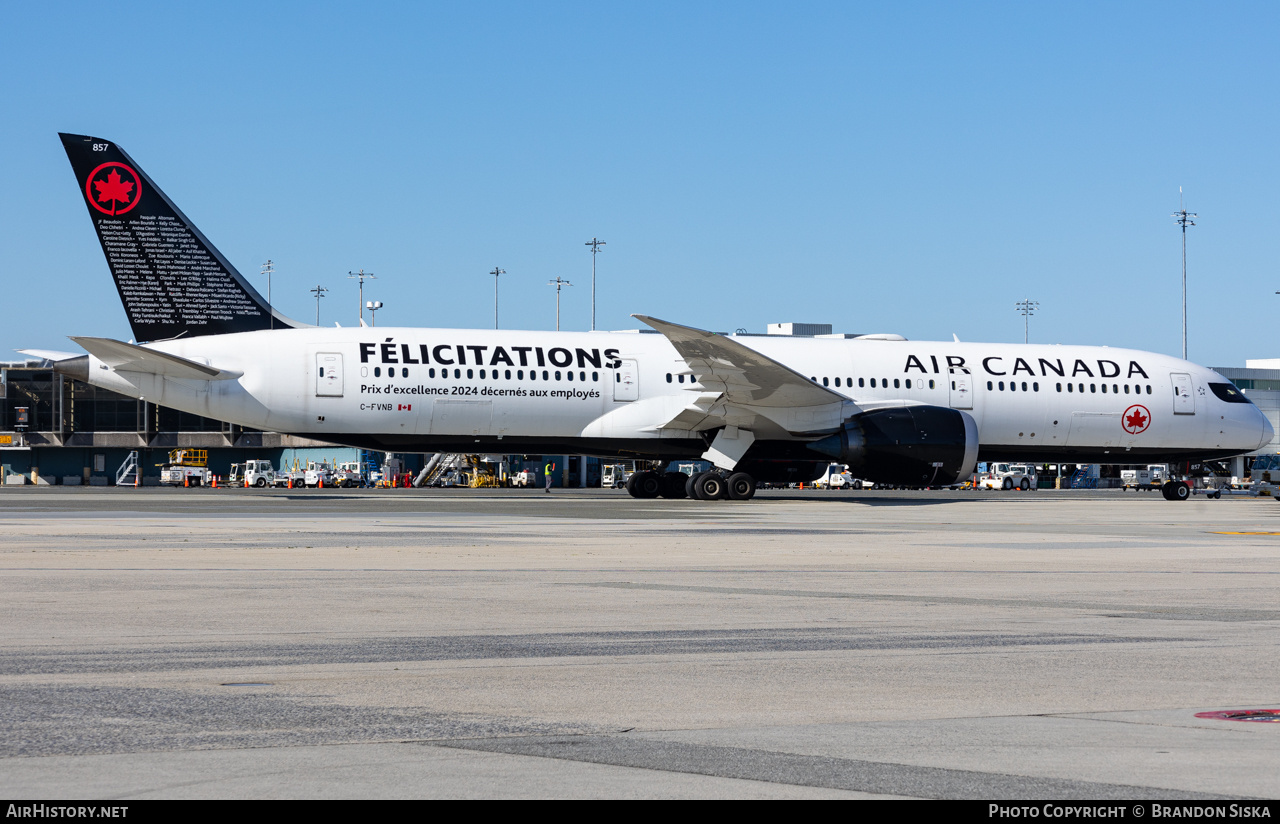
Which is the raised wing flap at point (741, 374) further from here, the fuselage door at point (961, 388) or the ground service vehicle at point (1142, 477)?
the ground service vehicle at point (1142, 477)

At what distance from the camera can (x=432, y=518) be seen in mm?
26484

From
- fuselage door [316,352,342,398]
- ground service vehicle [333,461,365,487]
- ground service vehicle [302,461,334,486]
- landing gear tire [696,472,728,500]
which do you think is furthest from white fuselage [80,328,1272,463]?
ground service vehicle [302,461,334,486]

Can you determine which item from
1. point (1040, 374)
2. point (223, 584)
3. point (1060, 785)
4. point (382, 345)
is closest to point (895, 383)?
point (1040, 374)

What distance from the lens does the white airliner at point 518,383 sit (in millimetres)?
35000

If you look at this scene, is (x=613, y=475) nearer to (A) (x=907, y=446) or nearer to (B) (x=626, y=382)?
(B) (x=626, y=382)

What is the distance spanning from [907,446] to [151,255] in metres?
20.2

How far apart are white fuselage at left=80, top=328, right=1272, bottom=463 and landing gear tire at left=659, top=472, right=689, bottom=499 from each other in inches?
99.8

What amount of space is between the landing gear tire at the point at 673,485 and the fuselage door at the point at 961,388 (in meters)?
8.06

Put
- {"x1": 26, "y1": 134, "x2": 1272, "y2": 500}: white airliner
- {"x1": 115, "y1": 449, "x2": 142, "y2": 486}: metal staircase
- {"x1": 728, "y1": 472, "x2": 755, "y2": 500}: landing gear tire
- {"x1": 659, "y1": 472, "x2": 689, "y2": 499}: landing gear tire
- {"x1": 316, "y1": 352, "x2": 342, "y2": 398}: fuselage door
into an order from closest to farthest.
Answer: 1. {"x1": 26, "y1": 134, "x2": 1272, "y2": 500}: white airliner
2. {"x1": 316, "y1": 352, "x2": 342, "y2": 398}: fuselage door
3. {"x1": 728, "y1": 472, "x2": 755, "y2": 500}: landing gear tire
4. {"x1": 659, "y1": 472, "x2": 689, "y2": 499}: landing gear tire
5. {"x1": 115, "y1": 449, "x2": 142, "y2": 486}: metal staircase

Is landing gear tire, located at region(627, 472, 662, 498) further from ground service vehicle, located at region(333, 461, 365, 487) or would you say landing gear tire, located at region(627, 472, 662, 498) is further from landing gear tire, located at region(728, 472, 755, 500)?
ground service vehicle, located at region(333, 461, 365, 487)

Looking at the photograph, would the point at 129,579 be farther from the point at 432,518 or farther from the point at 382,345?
the point at 382,345

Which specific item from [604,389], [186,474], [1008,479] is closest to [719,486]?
[604,389]

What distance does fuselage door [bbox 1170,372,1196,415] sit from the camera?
1603 inches

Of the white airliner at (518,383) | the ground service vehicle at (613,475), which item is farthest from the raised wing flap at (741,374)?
the ground service vehicle at (613,475)
